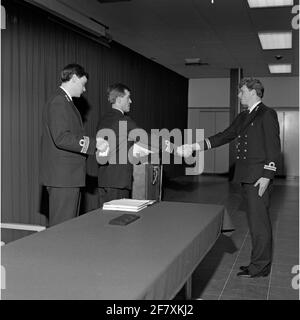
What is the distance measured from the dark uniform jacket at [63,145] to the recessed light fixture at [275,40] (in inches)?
217

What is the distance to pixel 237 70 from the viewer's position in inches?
473

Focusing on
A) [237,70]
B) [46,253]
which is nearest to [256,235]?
[46,253]

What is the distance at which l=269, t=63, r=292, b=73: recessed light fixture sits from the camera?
11335 mm

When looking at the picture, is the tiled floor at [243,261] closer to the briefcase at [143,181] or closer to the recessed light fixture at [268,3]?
the briefcase at [143,181]

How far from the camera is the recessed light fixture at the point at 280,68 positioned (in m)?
11.3

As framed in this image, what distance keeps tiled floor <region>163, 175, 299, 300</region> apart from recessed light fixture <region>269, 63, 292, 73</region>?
3837mm

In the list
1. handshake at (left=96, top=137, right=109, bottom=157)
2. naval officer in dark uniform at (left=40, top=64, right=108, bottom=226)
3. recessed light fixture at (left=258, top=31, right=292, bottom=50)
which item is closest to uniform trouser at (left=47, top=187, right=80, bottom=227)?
naval officer in dark uniform at (left=40, top=64, right=108, bottom=226)

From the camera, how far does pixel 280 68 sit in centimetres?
1183

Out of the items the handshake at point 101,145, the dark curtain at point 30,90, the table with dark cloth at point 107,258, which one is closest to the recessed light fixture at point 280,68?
the dark curtain at point 30,90

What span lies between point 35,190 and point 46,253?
372 centimetres

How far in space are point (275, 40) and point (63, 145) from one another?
21.0 feet

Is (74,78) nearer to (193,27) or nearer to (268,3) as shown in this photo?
(268,3)

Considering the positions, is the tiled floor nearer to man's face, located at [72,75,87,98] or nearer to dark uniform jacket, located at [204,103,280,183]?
dark uniform jacket, located at [204,103,280,183]

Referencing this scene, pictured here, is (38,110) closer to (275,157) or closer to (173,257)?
(275,157)
